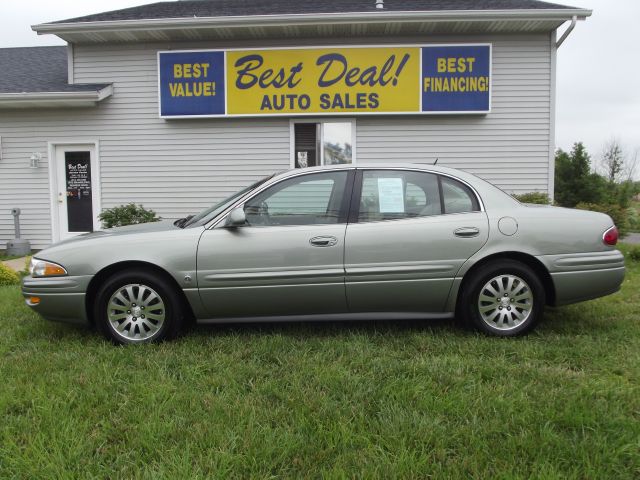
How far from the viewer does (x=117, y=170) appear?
9.38 metres

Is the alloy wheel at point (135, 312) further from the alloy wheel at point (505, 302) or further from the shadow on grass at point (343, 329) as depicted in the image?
the alloy wheel at point (505, 302)

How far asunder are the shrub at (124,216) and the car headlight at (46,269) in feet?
15.2

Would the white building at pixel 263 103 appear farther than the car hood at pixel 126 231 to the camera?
Yes

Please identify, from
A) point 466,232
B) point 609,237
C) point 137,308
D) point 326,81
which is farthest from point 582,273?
point 326,81

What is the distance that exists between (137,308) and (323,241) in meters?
1.53

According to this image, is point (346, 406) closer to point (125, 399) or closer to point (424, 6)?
point (125, 399)

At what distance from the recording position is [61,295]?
12.4 ft

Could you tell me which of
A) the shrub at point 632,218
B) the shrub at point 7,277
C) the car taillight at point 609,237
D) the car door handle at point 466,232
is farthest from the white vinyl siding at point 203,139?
the car door handle at point 466,232

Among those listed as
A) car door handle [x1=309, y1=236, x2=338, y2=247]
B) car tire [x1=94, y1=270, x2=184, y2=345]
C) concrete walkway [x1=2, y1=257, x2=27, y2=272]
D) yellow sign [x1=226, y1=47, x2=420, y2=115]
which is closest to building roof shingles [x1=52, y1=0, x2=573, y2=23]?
yellow sign [x1=226, y1=47, x2=420, y2=115]

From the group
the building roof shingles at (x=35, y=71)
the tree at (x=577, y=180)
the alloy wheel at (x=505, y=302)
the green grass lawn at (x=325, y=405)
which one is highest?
the building roof shingles at (x=35, y=71)

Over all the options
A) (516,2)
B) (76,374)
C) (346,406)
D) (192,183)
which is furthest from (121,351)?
(516,2)

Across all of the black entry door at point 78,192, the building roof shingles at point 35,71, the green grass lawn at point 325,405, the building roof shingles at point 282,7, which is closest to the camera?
the green grass lawn at point 325,405

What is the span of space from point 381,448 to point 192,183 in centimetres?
777

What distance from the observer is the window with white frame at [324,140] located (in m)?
9.02
